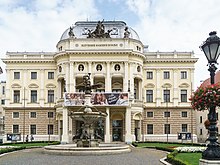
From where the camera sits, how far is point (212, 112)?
555 inches

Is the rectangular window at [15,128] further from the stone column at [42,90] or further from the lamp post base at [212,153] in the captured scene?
the lamp post base at [212,153]

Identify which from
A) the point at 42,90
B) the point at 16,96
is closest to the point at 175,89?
the point at 42,90

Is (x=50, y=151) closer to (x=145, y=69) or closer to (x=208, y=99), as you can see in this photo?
(x=208, y=99)

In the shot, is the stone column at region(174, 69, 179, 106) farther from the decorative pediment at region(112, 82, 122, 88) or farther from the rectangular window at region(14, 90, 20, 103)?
the rectangular window at region(14, 90, 20, 103)

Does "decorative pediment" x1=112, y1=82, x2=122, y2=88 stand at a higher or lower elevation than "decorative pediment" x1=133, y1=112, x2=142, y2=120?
higher

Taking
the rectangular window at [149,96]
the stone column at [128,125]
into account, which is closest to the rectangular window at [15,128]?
the stone column at [128,125]

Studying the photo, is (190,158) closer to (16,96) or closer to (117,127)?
(117,127)

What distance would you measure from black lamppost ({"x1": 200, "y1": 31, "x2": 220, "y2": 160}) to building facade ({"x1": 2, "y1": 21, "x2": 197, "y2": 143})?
158 feet

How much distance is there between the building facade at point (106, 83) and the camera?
211 ft

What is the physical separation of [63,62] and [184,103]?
22980 millimetres

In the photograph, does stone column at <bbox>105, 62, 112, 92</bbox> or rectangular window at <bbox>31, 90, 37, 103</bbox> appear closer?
stone column at <bbox>105, 62, 112, 92</bbox>

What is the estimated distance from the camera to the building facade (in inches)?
2532

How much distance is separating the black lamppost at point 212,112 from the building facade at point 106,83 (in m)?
48.2

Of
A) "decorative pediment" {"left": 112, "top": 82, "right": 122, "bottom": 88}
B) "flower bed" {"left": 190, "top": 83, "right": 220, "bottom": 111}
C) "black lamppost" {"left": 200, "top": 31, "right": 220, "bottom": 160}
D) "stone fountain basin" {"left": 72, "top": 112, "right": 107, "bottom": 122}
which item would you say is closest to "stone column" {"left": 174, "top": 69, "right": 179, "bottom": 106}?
"decorative pediment" {"left": 112, "top": 82, "right": 122, "bottom": 88}
